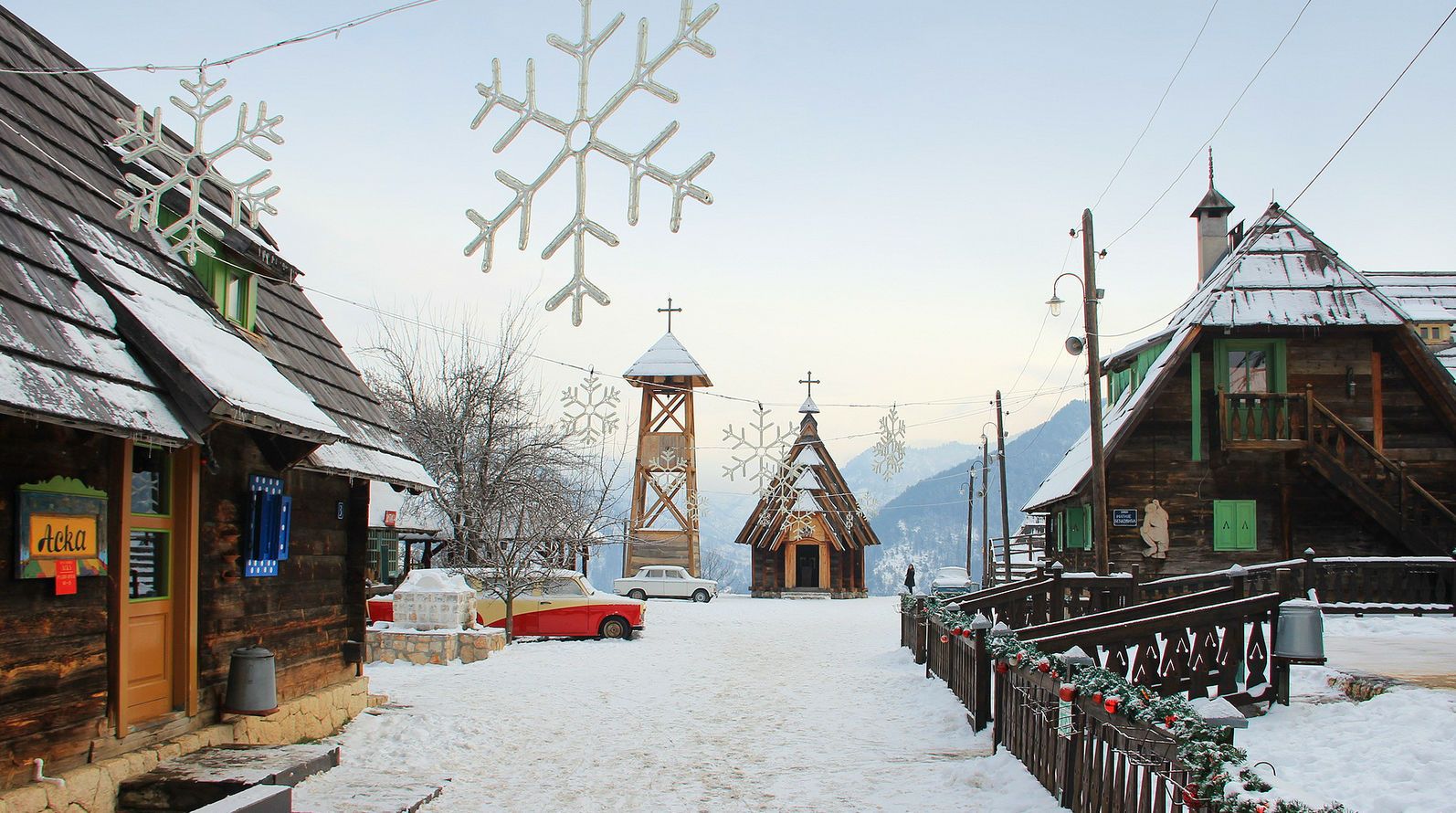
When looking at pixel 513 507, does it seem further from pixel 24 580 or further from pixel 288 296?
pixel 24 580

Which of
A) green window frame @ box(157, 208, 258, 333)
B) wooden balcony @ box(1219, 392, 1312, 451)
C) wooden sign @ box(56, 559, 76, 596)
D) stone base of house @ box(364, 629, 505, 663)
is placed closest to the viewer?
wooden sign @ box(56, 559, 76, 596)

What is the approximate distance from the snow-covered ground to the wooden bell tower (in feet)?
75.4

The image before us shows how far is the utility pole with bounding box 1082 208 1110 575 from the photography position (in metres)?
19.7

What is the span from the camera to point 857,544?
41.3 m

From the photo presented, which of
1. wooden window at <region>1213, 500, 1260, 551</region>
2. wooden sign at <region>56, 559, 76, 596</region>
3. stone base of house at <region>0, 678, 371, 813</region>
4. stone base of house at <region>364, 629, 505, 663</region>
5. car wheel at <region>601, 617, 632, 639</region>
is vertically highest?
wooden sign at <region>56, 559, 76, 596</region>

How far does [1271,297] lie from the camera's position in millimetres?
22469

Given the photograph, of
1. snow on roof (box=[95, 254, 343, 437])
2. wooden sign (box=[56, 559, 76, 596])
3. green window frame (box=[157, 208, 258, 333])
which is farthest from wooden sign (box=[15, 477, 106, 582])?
green window frame (box=[157, 208, 258, 333])

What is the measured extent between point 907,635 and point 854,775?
10.1 metres

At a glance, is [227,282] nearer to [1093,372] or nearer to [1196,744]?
[1196,744]

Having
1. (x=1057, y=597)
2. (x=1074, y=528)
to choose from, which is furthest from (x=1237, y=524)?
(x=1057, y=597)

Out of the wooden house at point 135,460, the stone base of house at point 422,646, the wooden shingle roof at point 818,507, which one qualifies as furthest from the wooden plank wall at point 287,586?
the wooden shingle roof at point 818,507

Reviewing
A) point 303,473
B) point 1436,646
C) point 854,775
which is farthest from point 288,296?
point 1436,646

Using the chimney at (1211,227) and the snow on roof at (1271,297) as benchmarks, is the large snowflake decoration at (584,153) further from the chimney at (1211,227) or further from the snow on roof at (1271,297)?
the chimney at (1211,227)

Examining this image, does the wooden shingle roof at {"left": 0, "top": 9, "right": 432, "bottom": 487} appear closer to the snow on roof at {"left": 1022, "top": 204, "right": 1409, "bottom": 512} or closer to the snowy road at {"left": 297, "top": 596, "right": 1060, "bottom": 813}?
the snowy road at {"left": 297, "top": 596, "right": 1060, "bottom": 813}
